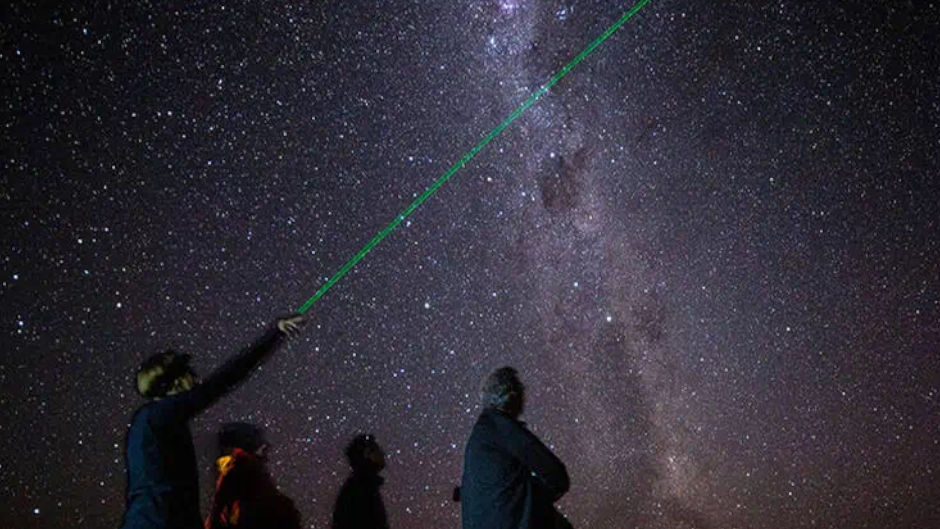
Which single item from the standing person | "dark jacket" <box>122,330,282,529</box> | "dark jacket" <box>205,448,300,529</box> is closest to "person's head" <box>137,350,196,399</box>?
the standing person

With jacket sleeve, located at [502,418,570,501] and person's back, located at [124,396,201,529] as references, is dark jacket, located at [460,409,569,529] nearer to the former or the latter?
jacket sleeve, located at [502,418,570,501]

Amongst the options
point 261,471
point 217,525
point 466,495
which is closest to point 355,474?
point 261,471

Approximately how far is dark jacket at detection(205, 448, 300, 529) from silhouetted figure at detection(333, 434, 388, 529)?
32 cm

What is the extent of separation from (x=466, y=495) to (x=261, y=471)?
5.51 ft

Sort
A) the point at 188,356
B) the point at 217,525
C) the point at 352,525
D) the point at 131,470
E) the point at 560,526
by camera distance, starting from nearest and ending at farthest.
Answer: the point at 131,470 < the point at 188,356 < the point at 560,526 < the point at 217,525 < the point at 352,525

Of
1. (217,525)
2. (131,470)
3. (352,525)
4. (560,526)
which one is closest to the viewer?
(131,470)

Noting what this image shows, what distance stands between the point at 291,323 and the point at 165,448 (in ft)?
2.59

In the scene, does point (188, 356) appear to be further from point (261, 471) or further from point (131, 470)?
point (261, 471)

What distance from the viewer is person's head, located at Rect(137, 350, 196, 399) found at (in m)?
2.78

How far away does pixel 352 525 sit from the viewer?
4410 mm

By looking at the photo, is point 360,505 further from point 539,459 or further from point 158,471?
point 158,471

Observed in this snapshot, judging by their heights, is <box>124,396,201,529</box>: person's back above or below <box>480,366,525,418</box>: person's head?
above

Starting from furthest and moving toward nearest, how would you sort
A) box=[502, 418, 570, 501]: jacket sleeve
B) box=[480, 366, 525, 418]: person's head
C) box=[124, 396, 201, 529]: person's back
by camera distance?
1. box=[480, 366, 525, 418]: person's head
2. box=[502, 418, 570, 501]: jacket sleeve
3. box=[124, 396, 201, 529]: person's back

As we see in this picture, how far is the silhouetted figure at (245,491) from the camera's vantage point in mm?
4051
